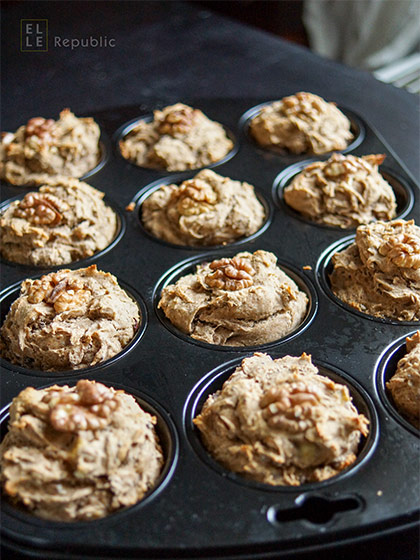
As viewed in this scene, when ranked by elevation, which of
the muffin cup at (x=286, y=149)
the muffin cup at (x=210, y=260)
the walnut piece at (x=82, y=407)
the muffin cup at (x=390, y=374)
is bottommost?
the muffin cup at (x=210, y=260)

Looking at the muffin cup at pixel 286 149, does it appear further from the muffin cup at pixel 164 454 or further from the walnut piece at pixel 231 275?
the muffin cup at pixel 164 454

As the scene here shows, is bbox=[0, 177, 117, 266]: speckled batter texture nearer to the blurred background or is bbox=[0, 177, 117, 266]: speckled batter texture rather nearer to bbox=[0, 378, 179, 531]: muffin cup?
bbox=[0, 378, 179, 531]: muffin cup

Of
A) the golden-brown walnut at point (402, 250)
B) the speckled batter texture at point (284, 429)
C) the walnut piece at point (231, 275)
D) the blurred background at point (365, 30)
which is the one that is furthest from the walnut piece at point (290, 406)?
the blurred background at point (365, 30)

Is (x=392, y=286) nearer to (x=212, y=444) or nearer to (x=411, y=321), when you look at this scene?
(x=411, y=321)

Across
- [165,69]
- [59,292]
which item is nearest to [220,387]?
[59,292]

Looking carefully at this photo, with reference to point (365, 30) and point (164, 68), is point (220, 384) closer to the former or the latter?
point (164, 68)

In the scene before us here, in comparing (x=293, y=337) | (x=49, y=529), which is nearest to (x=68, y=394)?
(x=49, y=529)
